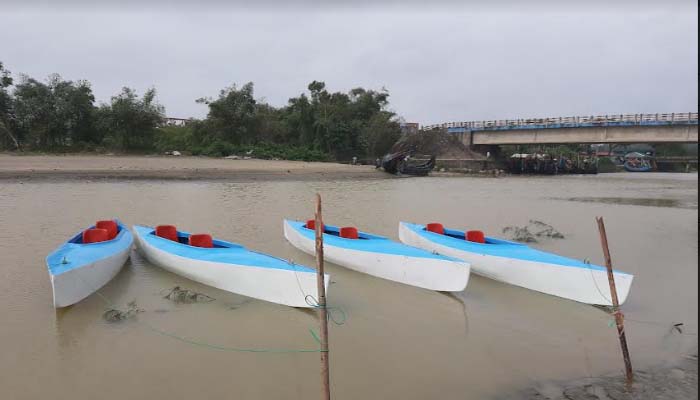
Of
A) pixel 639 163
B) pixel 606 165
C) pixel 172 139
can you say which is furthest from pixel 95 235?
pixel 639 163

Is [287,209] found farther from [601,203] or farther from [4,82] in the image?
[4,82]

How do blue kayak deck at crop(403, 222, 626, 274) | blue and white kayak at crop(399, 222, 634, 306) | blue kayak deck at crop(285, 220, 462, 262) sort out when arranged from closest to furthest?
blue and white kayak at crop(399, 222, 634, 306), blue kayak deck at crop(403, 222, 626, 274), blue kayak deck at crop(285, 220, 462, 262)

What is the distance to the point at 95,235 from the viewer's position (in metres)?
9.64

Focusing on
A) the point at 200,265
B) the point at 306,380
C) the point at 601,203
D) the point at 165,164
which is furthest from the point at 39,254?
the point at 601,203

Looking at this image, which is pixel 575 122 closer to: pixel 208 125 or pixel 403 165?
pixel 403 165

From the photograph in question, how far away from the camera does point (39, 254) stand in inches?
396

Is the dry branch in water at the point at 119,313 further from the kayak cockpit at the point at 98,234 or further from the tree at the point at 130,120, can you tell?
Answer: the tree at the point at 130,120

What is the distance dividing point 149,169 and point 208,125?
14635 mm

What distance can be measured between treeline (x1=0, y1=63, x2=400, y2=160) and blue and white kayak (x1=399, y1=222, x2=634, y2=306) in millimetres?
31059

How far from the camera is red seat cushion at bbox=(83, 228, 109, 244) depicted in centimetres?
950

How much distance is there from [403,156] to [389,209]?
21.5 m

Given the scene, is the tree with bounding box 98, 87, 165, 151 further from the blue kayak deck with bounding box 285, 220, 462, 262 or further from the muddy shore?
the muddy shore

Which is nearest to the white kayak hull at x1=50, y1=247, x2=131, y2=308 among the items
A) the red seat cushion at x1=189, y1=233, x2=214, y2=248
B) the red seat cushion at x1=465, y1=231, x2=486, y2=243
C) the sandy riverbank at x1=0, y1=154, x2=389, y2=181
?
the red seat cushion at x1=189, y1=233, x2=214, y2=248

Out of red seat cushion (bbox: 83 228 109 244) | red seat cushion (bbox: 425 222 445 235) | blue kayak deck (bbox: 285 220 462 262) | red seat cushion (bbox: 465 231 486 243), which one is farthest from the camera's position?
red seat cushion (bbox: 425 222 445 235)
